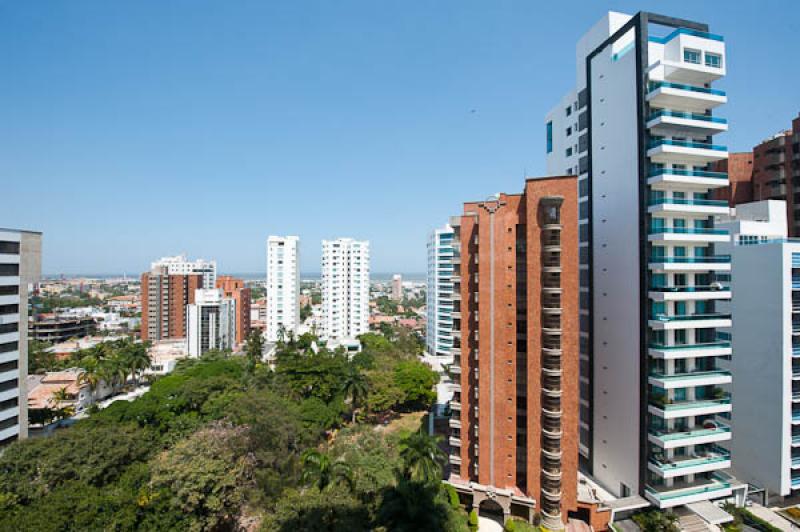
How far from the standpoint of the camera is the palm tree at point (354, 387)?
3412 centimetres

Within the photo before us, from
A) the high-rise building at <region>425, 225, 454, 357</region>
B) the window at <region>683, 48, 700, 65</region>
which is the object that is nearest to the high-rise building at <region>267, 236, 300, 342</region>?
the high-rise building at <region>425, 225, 454, 357</region>

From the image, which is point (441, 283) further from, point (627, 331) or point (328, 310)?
point (627, 331)

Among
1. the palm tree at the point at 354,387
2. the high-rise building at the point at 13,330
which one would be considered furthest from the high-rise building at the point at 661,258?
the high-rise building at the point at 13,330

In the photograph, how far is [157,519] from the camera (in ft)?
54.5

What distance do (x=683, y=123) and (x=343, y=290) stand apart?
196 ft

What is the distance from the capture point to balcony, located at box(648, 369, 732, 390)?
1977 cm

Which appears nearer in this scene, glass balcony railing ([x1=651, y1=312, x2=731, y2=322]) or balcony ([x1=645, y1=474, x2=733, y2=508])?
balcony ([x1=645, y1=474, x2=733, y2=508])

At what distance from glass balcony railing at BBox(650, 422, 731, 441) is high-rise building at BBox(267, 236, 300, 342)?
61.1 m

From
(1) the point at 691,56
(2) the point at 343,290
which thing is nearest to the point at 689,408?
(1) the point at 691,56

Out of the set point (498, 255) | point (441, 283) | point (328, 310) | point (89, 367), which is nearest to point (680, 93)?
point (498, 255)

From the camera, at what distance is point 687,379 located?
20047 mm

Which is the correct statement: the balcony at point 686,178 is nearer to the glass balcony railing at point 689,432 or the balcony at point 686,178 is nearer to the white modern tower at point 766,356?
the white modern tower at point 766,356

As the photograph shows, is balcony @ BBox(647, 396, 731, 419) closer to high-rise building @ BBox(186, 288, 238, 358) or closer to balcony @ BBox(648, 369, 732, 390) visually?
balcony @ BBox(648, 369, 732, 390)

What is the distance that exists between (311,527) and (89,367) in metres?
38.3
